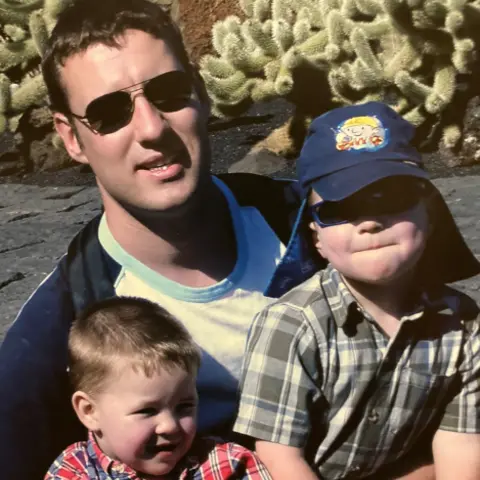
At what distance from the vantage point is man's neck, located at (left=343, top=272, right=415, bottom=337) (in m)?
2.14

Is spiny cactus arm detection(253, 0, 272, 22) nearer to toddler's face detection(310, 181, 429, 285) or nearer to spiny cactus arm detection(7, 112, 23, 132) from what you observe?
spiny cactus arm detection(7, 112, 23, 132)

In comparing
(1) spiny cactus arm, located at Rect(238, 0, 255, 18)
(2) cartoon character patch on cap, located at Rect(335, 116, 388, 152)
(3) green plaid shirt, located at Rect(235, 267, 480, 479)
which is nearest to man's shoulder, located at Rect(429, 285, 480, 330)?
(3) green plaid shirt, located at Rect(235, 267, 480, 479)

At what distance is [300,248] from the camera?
88.7 inches

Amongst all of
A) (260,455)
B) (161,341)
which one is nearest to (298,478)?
(260,455)

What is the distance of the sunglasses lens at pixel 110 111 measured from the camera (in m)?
2.10

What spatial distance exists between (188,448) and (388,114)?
0.85 metres

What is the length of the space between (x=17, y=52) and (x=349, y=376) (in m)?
5.86

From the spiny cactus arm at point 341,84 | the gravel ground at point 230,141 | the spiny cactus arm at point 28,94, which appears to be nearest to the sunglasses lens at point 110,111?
the spiny cactus arm at point 341,84

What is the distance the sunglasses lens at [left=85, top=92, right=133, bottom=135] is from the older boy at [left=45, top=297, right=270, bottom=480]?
0.38 m

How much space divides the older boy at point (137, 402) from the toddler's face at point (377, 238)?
40cm

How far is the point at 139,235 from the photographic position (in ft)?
7.52

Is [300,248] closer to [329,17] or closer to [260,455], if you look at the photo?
[260,455]

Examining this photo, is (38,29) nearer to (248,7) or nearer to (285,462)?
(248,7)

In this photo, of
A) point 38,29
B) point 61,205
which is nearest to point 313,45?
point 38,29
